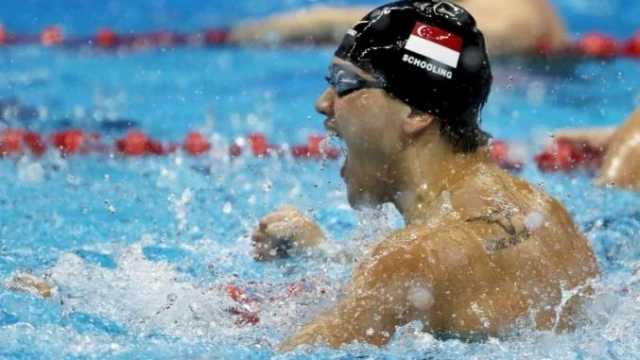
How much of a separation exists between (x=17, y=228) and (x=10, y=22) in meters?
3.37

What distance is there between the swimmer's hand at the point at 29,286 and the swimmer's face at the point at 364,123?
2.60 ft

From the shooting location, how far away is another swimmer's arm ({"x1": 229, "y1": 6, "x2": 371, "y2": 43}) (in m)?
6.49

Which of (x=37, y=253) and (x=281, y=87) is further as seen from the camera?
(x=281, y=87)

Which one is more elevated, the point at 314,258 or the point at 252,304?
the point at 314,258

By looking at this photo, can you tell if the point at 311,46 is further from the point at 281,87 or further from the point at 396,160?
the point at 396,160

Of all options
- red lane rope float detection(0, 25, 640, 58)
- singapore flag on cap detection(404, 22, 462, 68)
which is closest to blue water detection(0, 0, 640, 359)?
red lane rope float detection(0, 25, 640, 58)

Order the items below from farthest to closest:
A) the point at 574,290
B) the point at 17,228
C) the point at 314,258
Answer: the point at 17,228 < the point at 314,258 < the point at 574,290

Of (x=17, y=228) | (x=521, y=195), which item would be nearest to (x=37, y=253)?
(x=17, y=228)

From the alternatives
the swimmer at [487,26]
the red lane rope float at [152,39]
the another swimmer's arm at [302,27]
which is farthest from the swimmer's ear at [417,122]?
the red lane rope float at [152,39]

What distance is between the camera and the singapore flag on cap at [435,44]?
239 cm

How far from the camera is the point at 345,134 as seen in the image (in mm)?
2463

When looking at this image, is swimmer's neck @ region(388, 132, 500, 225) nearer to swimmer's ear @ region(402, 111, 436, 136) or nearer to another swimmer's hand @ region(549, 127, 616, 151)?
swimmer's ear @ region(402, 111, 436, 136)

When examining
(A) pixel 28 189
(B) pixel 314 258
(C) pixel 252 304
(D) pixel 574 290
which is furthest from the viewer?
(A) pixel 28 189

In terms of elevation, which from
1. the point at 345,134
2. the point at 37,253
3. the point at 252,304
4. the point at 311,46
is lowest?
the point at 252,304
